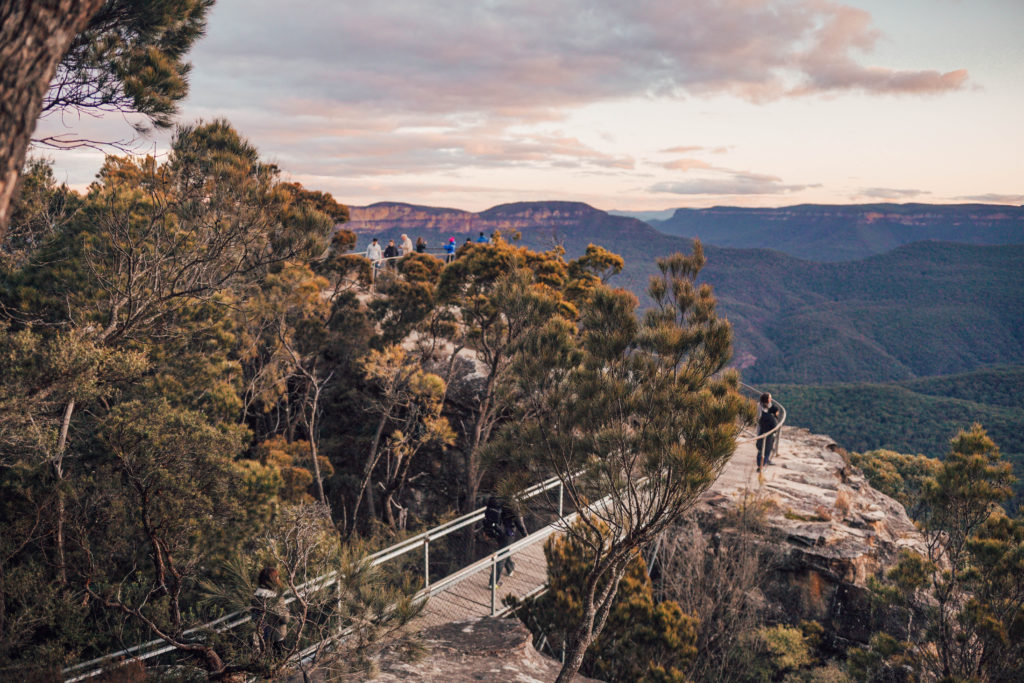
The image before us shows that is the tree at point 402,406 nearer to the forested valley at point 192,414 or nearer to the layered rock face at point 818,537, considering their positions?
the forested valley at point 192,414

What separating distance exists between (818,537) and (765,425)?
3556 millimetres

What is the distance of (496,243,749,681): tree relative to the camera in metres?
7.05

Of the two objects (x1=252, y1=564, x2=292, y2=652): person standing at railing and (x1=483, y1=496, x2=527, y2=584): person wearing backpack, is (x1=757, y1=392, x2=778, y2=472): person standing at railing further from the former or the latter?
(x1=252, y1=564, x2=292, y2=652): person standing at railing

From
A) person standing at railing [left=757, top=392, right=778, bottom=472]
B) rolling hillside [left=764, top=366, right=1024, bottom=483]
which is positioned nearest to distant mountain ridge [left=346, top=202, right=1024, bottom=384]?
rolling hillside [left=764, top=366, right=1024, bottom=483]

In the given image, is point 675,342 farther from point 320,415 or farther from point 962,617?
point 320,415

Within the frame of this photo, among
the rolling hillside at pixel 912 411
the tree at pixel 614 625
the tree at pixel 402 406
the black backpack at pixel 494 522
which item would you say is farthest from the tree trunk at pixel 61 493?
the rolling hillside at pixel 912 411

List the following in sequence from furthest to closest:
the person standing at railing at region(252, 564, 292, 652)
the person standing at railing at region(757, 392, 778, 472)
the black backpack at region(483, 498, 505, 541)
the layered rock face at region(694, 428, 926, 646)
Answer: the person standing at railing at region(757, 392, 778, 472)
the layered rock face at region(694, 428, 926, 646)
the black backpack at region(483, 498, 505, 541)
the person standing at railing at region(252, 564, 292, 652)

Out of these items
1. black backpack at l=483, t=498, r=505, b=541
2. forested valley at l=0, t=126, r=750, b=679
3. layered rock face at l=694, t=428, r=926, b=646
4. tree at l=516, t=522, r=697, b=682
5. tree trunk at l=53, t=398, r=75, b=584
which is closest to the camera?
forested valley at l=0, t=126, r=750, b=679

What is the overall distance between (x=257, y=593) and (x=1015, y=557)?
11.1 m

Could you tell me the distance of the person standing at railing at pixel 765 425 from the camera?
1609cm

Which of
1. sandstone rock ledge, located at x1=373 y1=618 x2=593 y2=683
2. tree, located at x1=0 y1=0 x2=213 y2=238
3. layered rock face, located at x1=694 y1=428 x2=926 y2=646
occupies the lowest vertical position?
layered rock face, located at x1=694 y1=428 x2=926 y2=646

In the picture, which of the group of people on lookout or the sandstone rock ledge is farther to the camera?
the group of people on lookout

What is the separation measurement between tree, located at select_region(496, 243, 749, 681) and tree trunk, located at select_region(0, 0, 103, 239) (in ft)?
18.4

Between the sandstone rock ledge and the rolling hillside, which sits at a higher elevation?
the sandstone rock ledge
